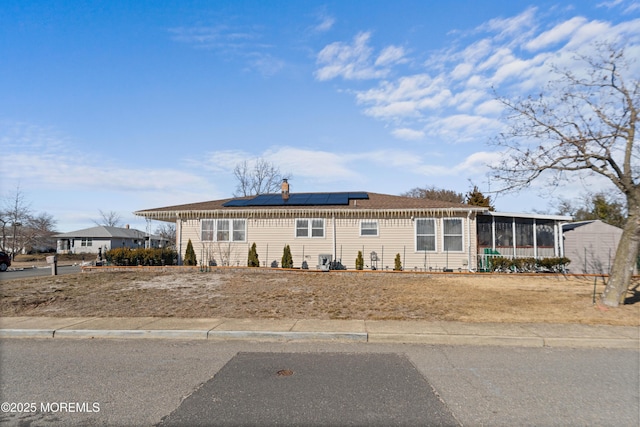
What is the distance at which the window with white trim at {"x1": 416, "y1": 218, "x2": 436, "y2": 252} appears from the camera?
18.3m

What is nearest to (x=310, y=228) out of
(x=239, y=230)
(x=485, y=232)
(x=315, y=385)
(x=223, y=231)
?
(x=239, y=230)

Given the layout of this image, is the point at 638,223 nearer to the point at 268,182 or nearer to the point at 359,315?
the point at 359,315

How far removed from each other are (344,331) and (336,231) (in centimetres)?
1178

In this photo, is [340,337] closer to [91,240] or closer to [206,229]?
[206,229]

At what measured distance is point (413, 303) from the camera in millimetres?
10312

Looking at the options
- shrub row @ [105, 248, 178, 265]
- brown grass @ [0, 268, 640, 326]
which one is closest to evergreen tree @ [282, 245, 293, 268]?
brown grass @ [0, 268, 640, 326]

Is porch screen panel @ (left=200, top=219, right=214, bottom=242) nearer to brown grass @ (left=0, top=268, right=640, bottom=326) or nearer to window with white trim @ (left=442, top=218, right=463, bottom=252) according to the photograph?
brown grass @ (left=0, top=268, right=640, bottom=326)

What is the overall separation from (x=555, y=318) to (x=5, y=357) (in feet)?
34.7

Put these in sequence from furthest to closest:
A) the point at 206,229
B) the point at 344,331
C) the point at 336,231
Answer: the point at 206,229
the point at 336,231
the point at 344,331

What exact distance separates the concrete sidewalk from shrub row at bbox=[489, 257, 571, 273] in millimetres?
8646

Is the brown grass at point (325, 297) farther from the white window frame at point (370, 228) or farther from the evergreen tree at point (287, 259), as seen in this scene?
the white window frame at point (370, 228)

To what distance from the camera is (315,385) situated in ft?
16.3

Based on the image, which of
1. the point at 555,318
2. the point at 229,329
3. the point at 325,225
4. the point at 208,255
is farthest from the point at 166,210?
the point at 555,318
